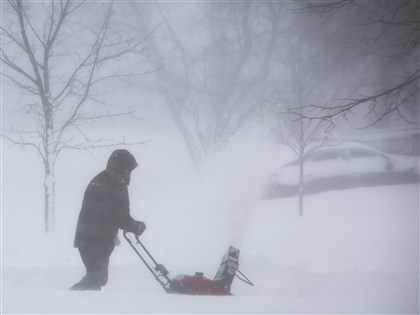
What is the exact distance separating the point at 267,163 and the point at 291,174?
1.15 m

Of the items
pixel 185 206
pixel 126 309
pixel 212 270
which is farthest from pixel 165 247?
pixel 126 309

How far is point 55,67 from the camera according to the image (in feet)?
60.2

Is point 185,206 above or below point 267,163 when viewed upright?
below

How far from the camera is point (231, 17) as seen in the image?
16.1 m

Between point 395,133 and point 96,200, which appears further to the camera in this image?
point 395,133

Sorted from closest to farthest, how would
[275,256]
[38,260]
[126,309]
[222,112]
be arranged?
[126,309] < [38,260] < [275,256] < [222,112]

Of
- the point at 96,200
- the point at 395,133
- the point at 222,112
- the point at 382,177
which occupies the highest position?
the point at 222,112

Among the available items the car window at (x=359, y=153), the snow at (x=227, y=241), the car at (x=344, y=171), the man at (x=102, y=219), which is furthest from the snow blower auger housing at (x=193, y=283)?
the car window at (x=359, y=153)

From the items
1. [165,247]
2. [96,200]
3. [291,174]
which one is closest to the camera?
[96,200]

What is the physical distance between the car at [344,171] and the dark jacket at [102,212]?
769cm

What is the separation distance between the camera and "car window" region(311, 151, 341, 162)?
12.2 m

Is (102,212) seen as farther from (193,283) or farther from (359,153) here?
(359,153)

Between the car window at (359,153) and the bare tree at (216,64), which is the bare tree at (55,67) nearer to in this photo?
the bare tree at (216,64)

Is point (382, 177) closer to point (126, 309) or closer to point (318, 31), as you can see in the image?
point (318, 31)
